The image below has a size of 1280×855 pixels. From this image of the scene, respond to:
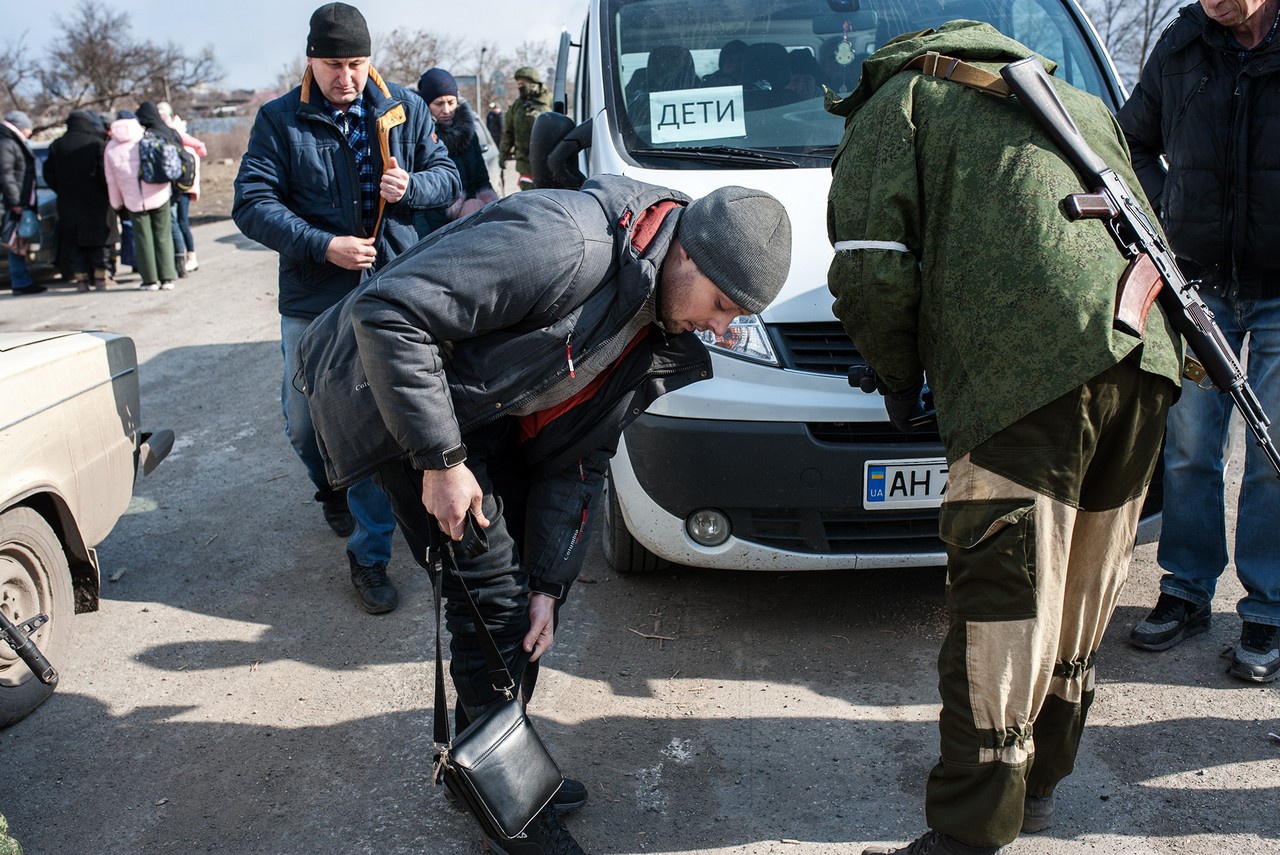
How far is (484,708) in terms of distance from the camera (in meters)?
2.65

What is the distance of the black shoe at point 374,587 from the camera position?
3986 millimetres

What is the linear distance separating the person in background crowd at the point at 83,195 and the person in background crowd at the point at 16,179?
0.20 metres

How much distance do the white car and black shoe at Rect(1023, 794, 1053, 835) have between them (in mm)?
2644

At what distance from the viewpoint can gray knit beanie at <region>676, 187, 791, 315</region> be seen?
7.21ft

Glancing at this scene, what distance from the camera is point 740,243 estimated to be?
7.20 ft

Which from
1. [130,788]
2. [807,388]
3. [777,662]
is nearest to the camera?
[130,788]

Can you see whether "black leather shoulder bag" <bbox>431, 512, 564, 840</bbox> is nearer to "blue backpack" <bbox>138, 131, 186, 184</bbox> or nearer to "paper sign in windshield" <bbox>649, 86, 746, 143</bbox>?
"paper sign in windshield" <bbox>649, 86, 746, 143</bbox>

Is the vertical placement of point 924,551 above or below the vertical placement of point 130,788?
above

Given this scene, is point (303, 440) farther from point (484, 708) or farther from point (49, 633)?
point (484, 708)

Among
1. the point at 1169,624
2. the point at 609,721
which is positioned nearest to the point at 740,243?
the point at 609,721

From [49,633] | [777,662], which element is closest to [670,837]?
[777,662]

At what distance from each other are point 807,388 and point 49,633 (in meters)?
2.51

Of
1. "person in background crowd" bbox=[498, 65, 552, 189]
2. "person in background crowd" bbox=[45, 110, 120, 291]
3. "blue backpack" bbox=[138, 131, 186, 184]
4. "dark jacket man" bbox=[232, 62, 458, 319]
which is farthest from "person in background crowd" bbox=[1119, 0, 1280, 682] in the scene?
"person in background crowd" bbox=[45, 110, 120, 291]

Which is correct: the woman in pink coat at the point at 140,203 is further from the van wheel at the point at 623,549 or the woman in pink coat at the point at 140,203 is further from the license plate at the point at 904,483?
the license plate at the point at 904,483
